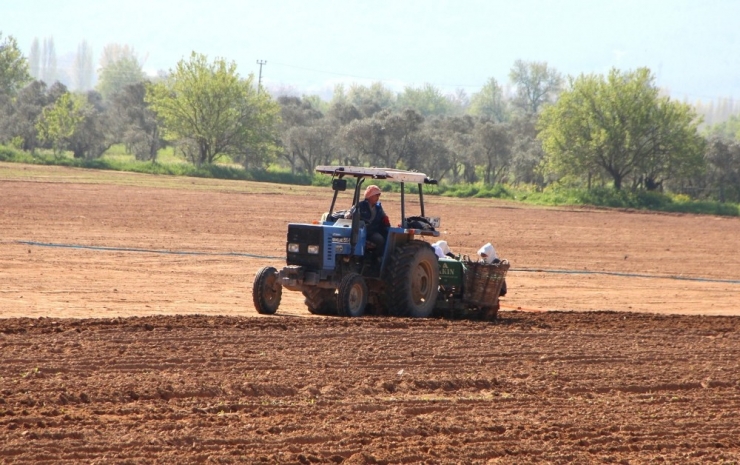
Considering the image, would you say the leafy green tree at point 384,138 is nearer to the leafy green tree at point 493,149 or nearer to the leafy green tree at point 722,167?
the leafy green tree at point 493,149

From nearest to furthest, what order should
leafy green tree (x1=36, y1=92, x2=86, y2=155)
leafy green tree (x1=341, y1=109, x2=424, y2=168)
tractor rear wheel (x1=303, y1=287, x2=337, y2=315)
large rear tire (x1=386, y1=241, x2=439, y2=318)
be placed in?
large rear tire (x1=386, y1=241, x2=439, y2=318), tractor rear wheel (x1=303, y1=287, x2=337, y2=315), leafy green tree (x1=341, y1=109, x2=424, y2=168), leafy green tree (x1=36, y1=92, x2=86, y2=155)

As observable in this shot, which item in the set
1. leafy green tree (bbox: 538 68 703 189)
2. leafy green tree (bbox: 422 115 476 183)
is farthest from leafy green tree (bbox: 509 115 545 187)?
A: leafy green tree (bbox: 538 68 703 189)

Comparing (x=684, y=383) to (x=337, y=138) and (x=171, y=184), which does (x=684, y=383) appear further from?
(x=337, y=138)

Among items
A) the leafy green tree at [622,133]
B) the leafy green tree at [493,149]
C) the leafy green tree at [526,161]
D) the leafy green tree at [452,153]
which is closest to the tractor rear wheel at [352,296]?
the leafy green tree at [622,133]

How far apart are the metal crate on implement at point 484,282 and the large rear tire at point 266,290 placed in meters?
2.81

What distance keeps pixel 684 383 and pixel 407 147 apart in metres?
56.7

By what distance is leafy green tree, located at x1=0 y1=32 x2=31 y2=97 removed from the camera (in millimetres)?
85750

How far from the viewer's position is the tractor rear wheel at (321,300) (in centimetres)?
1448

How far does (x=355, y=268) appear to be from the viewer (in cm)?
1452

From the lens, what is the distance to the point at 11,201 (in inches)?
1284

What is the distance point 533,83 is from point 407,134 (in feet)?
385

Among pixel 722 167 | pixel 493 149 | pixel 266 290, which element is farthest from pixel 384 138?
pixel 266 290

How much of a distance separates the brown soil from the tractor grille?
0.80 metres

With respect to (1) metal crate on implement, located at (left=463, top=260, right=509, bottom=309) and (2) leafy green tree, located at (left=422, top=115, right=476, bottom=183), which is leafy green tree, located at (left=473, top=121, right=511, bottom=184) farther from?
(1) metal crate on implement, located at (left=463, top=260, right=509, bottom=309)
